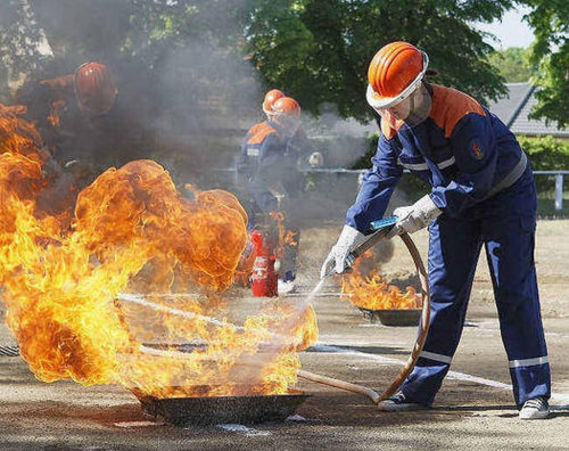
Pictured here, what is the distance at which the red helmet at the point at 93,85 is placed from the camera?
11562mm

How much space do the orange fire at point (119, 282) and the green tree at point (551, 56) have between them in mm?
26807

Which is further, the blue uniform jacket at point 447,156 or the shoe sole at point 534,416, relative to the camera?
the shoe sole at point 534,416

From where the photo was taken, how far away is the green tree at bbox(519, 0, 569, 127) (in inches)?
1294

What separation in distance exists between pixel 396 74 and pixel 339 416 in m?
1.72

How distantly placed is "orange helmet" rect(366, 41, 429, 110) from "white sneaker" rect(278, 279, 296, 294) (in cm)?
659

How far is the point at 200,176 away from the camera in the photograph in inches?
840

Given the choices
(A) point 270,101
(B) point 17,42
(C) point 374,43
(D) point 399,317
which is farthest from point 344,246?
(C) point 374,43

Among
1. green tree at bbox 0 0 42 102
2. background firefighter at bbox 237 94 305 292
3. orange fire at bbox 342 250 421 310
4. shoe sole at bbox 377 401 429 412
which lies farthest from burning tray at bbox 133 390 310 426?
green tree at bbox 0 0 42 102

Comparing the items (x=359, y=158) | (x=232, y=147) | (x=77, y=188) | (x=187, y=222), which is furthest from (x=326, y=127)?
(x=187, y=222)

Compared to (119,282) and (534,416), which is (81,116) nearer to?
(119,282)

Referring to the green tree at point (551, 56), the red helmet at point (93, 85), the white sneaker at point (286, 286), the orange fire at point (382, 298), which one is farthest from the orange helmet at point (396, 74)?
the green tree at point (551, 56)

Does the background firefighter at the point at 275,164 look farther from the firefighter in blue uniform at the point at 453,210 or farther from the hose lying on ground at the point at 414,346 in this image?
the firefighter in blue uniform at the point at 453,210

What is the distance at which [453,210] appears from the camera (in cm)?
561

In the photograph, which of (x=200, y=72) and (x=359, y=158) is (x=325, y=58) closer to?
(x=359, y=158)
